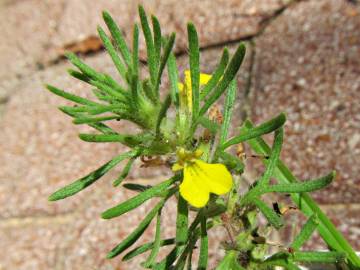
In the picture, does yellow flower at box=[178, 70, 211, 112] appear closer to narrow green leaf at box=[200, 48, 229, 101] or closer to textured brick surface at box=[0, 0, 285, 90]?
narrow green leaf at box=[200, 48, 229, 101]

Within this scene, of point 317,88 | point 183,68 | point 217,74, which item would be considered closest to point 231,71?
point 217,74

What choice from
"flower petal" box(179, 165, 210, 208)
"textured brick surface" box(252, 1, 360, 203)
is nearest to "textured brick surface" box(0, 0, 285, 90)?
"textured brick surface" box(252, 1, 360, 203)

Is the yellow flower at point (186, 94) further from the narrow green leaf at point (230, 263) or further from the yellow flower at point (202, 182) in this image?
the narrow green leaf at point (230, 263)

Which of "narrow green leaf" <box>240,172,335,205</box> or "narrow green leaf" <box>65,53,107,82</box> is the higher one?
"narrow green leaf" <box>65,53,107,82</box>

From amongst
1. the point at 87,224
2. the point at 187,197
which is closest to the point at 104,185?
the point at 87,224

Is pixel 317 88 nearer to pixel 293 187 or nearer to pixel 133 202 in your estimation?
pixel 293 187

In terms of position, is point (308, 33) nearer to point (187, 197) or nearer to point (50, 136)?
point (50, 136)
